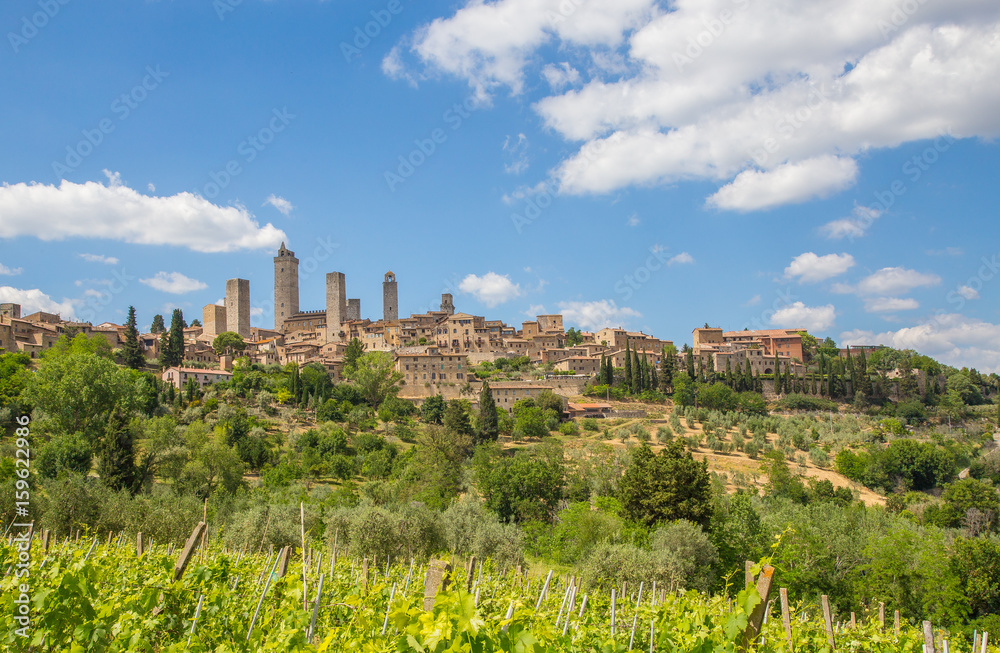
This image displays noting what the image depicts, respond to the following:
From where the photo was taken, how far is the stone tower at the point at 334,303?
81250 millimetres

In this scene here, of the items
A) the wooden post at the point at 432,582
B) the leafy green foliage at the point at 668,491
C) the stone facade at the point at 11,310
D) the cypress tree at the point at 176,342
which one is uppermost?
the stone facade at the point at 11,310

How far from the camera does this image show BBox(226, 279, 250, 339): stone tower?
83000 millimetres

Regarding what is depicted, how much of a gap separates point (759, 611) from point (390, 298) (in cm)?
8639

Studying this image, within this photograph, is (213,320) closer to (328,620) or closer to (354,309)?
(354,309)

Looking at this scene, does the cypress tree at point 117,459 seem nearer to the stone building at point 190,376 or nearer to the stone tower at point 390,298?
the stone building at point 190,376

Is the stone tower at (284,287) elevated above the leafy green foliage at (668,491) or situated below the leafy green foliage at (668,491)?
above

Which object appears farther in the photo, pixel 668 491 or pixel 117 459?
pixel 117 459

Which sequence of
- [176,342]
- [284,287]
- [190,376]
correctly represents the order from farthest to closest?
[284,287]
[176,342]
[190,376]

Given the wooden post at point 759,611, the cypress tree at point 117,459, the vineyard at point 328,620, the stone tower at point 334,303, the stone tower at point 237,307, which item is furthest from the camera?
the stone tower at point 237,307

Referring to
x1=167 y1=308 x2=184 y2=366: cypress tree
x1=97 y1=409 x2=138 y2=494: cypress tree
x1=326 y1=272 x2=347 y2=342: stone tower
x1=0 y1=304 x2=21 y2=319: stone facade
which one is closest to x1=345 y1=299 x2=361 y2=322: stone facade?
x1=326 y1=272 x2=347 y2=342: stone tower

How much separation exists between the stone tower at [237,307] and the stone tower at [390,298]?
18.1 meters

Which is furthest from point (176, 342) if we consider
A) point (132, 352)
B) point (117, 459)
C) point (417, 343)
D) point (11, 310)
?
point (117, 459)

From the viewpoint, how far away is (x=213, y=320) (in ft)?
269

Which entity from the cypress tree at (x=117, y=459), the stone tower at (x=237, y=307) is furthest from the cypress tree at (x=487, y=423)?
the stone tower at (x=237, y=307)
